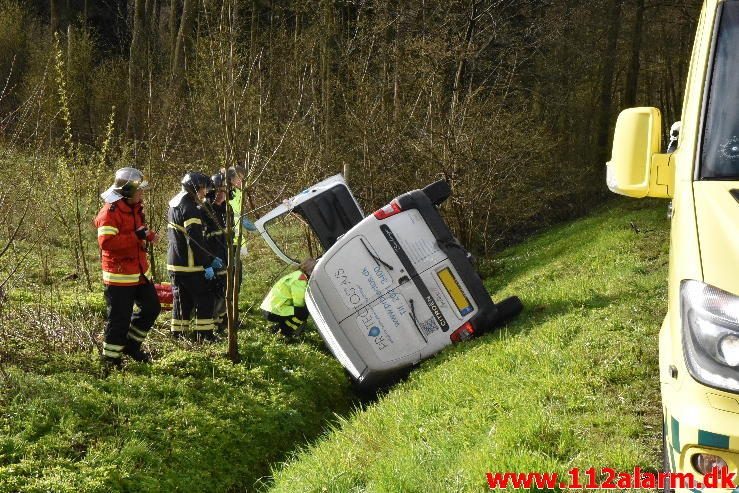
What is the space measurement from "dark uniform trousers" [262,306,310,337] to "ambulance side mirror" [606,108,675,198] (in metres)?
5.68

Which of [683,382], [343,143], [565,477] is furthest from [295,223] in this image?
[683,382]

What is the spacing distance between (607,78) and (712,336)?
74.2ft

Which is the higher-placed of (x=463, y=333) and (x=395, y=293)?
(x=395, y=293)

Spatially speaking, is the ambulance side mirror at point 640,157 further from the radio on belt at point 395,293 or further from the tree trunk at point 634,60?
the tree trunk at point 634,60

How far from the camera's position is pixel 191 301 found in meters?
8.43

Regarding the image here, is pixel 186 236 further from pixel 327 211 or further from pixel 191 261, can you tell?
pixel 327 211

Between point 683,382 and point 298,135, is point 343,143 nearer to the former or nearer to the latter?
point 298,135

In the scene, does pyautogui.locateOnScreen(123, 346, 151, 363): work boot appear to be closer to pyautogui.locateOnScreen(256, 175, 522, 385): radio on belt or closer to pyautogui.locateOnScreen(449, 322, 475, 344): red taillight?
pyautogui.locateOnScreen(256, 175, 522, 385): radio on belt

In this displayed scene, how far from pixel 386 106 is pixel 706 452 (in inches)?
533

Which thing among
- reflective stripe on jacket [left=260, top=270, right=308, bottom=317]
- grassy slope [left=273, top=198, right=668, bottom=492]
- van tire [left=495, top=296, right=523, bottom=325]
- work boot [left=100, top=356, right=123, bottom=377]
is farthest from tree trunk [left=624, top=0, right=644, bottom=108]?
work boot [left=100, top=356, right=123, bottom=377]

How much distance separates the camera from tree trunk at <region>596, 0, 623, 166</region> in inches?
904

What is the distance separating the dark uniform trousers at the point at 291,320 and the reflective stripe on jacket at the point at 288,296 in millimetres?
65

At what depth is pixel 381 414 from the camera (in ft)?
19.8

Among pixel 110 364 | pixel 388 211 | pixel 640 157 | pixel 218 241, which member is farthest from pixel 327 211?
pixel 640 157
